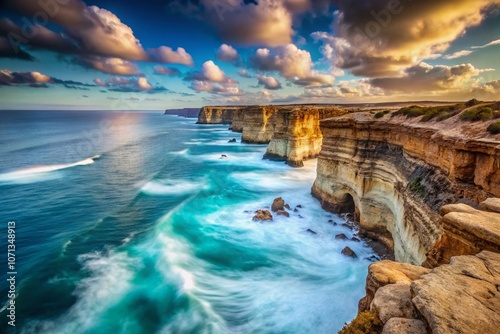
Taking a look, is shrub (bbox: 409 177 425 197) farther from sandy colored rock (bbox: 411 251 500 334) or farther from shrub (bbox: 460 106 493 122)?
sandy colored rock (bbox: 411 251 500 334)

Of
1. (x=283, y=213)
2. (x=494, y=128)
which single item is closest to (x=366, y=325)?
(x=494, y=128)

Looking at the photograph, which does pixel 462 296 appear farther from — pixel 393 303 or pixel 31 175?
pixel 31 175

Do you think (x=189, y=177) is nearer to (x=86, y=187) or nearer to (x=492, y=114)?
(x=86, y=187)

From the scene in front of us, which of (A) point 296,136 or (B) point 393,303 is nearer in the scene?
(B) point 393,303

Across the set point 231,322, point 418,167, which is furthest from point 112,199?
point 418,167

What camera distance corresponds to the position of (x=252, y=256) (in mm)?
14617

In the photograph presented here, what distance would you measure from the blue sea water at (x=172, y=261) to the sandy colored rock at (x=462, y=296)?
271 inches

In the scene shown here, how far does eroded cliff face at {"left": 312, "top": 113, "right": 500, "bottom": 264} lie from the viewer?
→ 303 inches

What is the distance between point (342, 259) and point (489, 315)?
11196 mm

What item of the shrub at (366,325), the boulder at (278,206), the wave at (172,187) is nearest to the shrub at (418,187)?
the shrub at (366,325)

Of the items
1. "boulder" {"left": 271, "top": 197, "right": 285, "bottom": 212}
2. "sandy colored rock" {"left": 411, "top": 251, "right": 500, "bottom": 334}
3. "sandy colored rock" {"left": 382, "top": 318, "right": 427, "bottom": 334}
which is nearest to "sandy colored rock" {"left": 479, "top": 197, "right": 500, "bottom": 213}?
"sandy colored rock" {"left": 411, "top": 251, "right": 500, "bottom": 334}

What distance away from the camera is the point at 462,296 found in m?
3.46

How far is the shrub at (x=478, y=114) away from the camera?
29.5 ft

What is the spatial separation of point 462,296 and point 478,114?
30.1 ft
